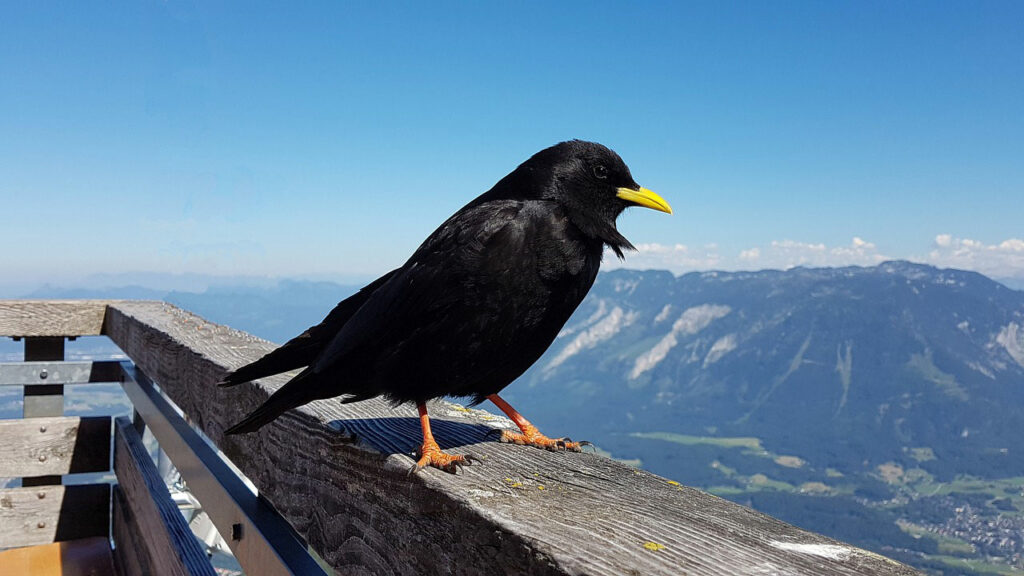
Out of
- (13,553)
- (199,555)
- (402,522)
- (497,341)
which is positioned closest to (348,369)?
(497,341)

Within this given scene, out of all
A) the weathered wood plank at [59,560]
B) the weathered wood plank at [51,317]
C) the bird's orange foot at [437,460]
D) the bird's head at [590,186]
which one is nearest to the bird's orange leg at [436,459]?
the bird's orange foot at [437,460]

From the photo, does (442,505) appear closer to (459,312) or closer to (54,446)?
(459,312)

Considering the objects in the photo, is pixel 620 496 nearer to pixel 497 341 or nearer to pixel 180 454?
pixel 497 341

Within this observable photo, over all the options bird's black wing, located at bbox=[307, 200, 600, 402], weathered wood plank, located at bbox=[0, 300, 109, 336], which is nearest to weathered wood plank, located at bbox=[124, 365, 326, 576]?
bird's black wing, located at bbox=[307, 200, 600, 402]

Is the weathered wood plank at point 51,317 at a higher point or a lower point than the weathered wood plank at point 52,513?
higher

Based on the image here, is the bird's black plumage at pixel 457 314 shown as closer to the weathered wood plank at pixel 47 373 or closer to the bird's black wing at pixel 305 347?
the bird's black wing at pixel 305 347

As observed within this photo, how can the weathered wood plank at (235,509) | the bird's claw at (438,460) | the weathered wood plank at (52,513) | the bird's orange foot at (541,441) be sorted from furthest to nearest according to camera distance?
the weathered wood plank at (52,513) → the bird's orange foot at (541,441) → the weathered wood plank at (235,509) → the bird's claw at (438,460)

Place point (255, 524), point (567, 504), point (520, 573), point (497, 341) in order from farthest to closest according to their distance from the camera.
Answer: point (497, 341)
point (255, 524)
point (567, 504)
point (520, 573)
